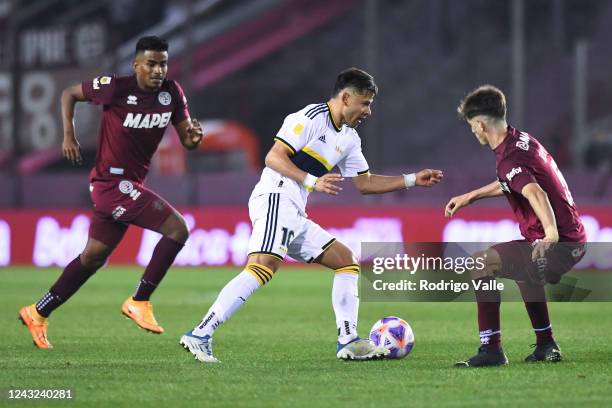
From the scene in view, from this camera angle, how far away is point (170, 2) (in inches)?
1088

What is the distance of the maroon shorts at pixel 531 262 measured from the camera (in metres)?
8.00

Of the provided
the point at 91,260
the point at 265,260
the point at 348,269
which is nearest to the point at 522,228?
the point at 348,269

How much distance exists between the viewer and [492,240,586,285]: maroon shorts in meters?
8.00

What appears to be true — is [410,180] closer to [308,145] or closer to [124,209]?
[308,145]

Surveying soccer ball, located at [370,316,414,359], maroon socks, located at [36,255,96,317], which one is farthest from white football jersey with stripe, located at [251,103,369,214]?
maroon socks, located at [36,255,96,317]

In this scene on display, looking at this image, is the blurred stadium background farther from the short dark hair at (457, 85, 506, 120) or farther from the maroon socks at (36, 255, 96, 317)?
the short dark hair at (457, 85, 506, 120)

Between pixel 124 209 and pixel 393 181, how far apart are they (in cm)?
208

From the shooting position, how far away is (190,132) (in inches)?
380

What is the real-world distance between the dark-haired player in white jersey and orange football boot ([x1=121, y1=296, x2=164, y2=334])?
4.09 ft

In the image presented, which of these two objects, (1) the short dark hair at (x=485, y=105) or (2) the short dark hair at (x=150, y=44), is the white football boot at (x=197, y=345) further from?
(2) the short dark hair at (x=150, y=44)

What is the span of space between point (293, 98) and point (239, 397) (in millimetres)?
25884

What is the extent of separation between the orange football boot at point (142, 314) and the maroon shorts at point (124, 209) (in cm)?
49

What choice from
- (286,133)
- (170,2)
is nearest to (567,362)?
(286,133)

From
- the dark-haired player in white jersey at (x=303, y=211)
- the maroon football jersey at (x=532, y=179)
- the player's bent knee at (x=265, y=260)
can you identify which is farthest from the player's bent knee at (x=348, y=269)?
the maroon football jersey at (x=532, y=179)
